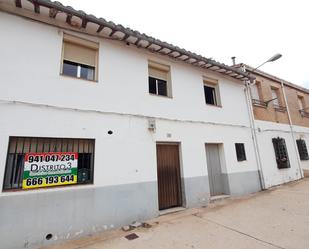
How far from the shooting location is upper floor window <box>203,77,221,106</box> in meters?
8.47

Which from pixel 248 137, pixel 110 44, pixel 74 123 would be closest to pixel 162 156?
pixel 74 123

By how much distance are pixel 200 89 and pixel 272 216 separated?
17.5ft

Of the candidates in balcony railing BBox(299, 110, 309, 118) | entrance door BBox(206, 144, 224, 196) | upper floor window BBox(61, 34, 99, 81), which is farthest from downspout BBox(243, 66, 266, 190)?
upper floor window BBox(61, 34, 99, 81)

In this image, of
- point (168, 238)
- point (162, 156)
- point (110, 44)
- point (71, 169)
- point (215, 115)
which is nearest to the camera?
point (168, 238)

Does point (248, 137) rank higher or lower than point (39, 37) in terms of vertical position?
lower

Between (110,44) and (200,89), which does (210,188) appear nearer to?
(200,89)

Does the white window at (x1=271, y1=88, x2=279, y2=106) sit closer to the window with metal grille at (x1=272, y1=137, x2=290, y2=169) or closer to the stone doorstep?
the window with metal grille at (x1=272, y1=137, x2=290, y2=169)

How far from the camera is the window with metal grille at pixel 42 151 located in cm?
408

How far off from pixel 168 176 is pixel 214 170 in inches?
98.1

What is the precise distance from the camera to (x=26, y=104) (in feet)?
14.2

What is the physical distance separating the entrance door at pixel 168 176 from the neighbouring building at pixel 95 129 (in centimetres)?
4

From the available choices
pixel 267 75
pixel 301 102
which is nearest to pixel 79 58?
pixel 267 75

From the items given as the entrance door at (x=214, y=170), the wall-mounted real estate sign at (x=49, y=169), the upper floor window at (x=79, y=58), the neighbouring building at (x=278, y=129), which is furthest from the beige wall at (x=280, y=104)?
the wall-mounted real estate sign at (x=49, y=169)

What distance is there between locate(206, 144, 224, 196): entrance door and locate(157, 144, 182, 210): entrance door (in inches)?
68.2
